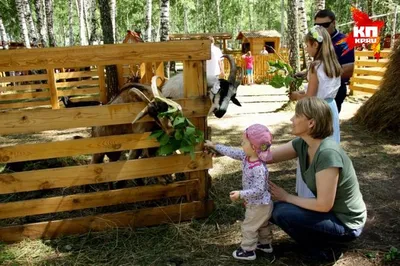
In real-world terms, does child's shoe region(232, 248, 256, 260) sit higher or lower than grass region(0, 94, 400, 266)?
higher


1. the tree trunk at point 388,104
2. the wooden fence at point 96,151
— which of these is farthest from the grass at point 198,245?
the tree trunk at point 388,104

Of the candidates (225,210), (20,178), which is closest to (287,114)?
(225,210)

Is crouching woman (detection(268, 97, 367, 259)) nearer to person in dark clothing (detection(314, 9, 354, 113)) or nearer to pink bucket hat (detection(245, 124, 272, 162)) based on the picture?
pink bucket hat (detection(245, 124, 272, 162))

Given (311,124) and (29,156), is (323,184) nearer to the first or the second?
(311,124)

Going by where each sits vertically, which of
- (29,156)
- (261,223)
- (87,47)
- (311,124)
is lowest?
(261,223)

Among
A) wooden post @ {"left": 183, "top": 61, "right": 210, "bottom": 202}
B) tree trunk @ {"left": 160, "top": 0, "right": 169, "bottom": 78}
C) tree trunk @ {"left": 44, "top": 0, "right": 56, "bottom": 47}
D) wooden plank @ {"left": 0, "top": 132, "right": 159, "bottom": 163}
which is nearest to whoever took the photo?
wooden plank @ {"left": 0, "top": 132, "right": 159, "bottom": 163}

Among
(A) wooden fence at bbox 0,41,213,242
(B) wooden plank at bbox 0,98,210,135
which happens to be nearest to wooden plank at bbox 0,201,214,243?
(A) wooden fence at bbox 0,41,213,242

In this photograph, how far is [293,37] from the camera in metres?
10.6

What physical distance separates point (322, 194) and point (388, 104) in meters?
5.73

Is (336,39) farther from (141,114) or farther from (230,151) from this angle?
(141,114)

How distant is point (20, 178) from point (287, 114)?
7.71 metres

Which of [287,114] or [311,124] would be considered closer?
[311,124]

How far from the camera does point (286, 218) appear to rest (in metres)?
2.77

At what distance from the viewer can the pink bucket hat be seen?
2.75 m
